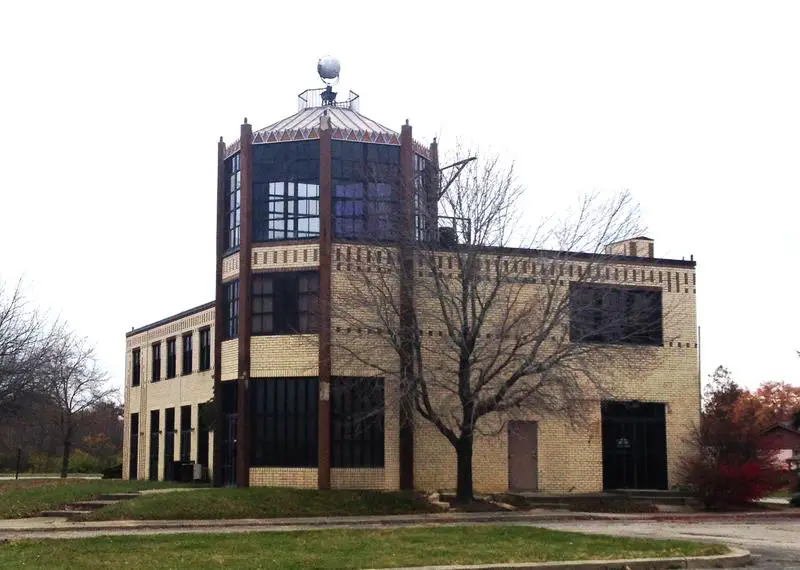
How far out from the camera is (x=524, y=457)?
1368 inches

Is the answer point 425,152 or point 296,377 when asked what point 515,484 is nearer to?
point 296,377

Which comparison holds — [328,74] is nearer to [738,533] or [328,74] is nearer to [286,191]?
[286,191]

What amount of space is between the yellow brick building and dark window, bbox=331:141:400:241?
4 cm

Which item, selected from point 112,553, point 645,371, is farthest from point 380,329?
point 112,553

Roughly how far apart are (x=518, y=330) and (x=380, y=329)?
3.71m

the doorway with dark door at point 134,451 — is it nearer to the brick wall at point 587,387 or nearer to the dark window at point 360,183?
the brick wall at point 587,387

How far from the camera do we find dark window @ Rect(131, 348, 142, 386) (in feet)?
162

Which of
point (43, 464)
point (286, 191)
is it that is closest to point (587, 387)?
point (286, 191)

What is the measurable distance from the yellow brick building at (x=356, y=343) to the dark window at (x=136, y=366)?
1545 centimetres

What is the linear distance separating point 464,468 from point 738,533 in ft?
27.4

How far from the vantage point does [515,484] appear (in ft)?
113

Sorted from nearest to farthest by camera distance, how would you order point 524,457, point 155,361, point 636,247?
point 524,457
point 636,247
point 155,361

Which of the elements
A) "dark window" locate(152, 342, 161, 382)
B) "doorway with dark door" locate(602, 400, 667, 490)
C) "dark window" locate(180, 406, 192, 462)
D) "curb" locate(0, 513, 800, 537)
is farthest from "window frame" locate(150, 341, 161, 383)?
"curb" locate(0, 513, 800, 537)

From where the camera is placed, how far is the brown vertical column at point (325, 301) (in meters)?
31.6
